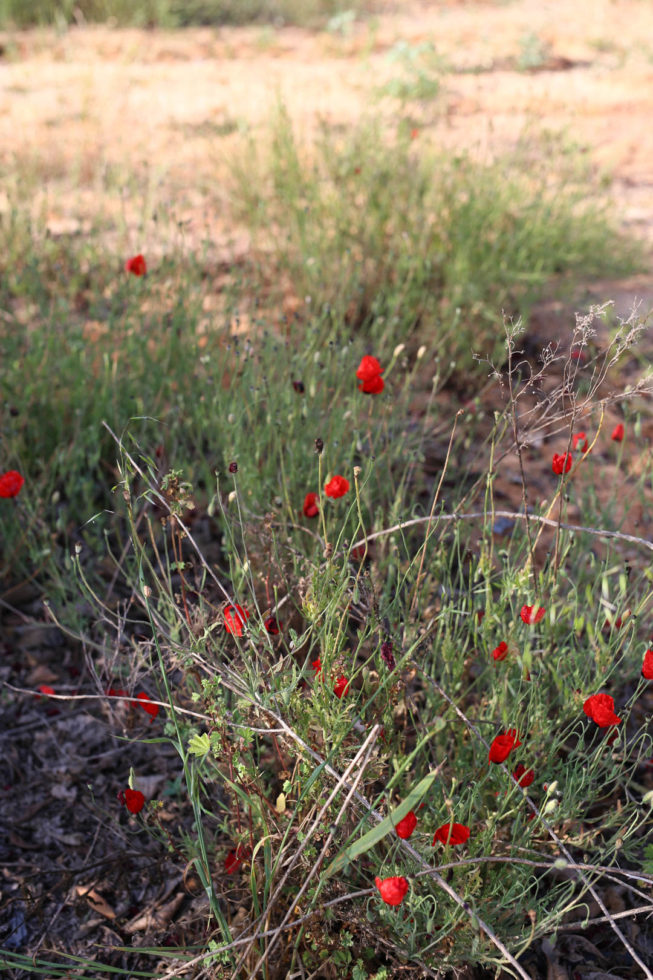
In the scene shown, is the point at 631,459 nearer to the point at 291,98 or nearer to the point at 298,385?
the point at 298,385

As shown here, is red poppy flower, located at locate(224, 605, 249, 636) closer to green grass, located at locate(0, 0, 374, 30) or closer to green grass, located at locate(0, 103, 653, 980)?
green grass, located at locate(0, 103, 653, 980)

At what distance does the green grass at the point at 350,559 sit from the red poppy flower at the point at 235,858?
0.06 feet

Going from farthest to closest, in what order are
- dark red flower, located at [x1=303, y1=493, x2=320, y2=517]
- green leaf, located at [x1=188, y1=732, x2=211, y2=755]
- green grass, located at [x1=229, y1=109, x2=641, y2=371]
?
green grass, located at [x1=229, y1=109, x2=641, y2=371] → dark red flower, located at [x1=303, y1=493, x2=320, y2=517] → green leaf, located at [x1=188, y1=732, x2=211, y2=755]

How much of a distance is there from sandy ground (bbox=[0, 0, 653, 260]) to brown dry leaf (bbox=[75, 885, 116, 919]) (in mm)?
2907

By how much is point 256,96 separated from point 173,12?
3.70 metres

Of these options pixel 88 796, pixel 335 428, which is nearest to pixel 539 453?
pixel 335 428

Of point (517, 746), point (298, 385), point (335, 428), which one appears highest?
point (298, 385)

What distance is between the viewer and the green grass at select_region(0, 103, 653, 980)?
149 centimetres

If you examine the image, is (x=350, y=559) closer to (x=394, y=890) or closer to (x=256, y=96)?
(x=394, y=890)

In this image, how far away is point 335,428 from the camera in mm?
2568

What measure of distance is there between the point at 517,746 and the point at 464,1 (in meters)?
13.0

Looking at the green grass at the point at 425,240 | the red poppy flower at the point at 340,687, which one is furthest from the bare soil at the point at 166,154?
the red poppy flower at the point at 340,687

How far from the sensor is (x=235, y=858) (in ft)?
5.47

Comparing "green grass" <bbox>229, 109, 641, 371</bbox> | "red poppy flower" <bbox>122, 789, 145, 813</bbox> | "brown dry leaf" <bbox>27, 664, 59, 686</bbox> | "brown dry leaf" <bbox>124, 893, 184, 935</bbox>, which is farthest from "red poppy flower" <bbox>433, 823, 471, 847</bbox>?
"green grass" <bbox>229, 109, 641, 371</bbox>
